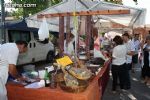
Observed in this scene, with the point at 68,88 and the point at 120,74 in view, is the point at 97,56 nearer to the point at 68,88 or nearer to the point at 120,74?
the point at 120,74

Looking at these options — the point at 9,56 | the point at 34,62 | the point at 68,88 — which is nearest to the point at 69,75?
the point at 68,88

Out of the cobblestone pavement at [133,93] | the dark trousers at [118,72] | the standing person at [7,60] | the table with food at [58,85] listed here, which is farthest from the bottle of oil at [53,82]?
the dark trousers at [118,72]

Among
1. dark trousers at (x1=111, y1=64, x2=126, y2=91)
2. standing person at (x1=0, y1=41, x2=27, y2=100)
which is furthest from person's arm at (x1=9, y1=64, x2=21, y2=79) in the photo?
dark trousers at (x1=111, y1=64, x2=126, y2=91)

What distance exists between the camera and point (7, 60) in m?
5.45

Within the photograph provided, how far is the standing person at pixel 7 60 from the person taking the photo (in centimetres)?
534

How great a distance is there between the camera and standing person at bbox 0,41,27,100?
5.34 meters

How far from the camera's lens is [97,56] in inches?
370

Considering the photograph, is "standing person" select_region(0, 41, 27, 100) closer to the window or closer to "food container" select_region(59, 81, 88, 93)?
"food container" select_region(59, 81, 88, 93)

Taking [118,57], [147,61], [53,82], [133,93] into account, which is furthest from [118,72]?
[53,82]

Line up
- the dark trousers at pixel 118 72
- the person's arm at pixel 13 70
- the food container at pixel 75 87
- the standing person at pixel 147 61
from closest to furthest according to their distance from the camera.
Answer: the food container at pixel 75 87 → the person's arm at pixel 13 70 → the dark trousers at pixel 118 72 → the standing person at pixel 147 61

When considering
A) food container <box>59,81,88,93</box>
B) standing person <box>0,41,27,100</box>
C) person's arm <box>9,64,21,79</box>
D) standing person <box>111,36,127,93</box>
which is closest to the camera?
food container <box>59,81,88,93</box>

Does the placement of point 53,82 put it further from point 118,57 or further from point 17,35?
point 17,35

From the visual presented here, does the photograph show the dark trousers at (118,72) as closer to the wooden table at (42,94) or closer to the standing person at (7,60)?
the wooden table at (42,94)

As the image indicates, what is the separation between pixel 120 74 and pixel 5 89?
15.8 ft
